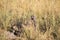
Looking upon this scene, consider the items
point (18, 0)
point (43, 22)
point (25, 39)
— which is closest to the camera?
point (25, 39)

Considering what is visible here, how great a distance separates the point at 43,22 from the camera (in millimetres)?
3156

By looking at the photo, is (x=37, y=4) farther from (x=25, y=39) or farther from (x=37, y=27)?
(x=25, y=39)

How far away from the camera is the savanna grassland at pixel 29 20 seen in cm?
295

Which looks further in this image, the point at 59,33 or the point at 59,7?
the point at 59,7

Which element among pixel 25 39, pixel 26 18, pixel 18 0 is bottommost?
pixel 25 39

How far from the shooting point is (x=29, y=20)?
315 centimetres

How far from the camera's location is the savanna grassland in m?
2.95

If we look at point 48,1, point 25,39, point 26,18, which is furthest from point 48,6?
point 25,39

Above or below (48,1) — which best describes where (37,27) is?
below

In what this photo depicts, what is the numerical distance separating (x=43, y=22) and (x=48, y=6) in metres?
0.32

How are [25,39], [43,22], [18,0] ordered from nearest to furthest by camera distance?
1. [25,39]
2. [43,22]
3. [18,0]

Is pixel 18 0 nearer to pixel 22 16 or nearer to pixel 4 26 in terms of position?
pixel 22 16

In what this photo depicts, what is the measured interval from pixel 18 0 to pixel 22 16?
34 cm

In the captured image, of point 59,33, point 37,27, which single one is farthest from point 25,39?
point 59,33
